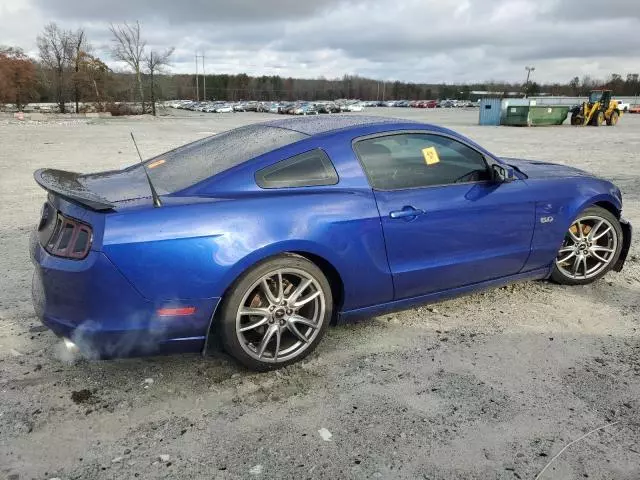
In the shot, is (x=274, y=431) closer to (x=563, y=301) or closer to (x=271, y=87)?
(x=563, y=301)

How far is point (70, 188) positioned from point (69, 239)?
0.41 meters

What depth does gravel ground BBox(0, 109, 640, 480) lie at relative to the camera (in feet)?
7.73

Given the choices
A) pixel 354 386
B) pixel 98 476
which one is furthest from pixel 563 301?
pixel 98 476

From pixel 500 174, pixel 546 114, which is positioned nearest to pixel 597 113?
pixel 546 114

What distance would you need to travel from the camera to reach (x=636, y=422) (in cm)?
264

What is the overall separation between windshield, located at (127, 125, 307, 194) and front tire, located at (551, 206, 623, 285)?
2.44 meters

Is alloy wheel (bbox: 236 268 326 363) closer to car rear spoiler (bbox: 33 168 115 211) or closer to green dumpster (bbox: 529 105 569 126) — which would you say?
car rear spoiler (bbox: 33 168 115 211)

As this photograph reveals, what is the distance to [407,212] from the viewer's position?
3277 millimetres

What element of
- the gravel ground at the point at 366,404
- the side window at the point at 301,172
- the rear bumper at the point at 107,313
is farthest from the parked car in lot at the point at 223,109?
the rear bumper at the point at 107,313

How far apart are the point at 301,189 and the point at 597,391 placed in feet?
6.64

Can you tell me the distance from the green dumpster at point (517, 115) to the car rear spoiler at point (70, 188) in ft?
103

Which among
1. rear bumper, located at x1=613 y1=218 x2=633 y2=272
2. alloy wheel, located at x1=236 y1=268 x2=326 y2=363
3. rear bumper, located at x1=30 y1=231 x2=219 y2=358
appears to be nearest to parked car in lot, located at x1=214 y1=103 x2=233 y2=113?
rear bumper, located at x1=613 y1=218 x2=633 y2=272

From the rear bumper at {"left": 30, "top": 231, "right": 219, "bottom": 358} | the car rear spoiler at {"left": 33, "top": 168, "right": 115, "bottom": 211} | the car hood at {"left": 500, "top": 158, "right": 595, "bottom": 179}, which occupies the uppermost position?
the car hood at {"left": 500, "top": 158, "right": 595, "bottom": 179}

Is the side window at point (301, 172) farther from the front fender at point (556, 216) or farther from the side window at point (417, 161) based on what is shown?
the front fender at point (556, 216)
